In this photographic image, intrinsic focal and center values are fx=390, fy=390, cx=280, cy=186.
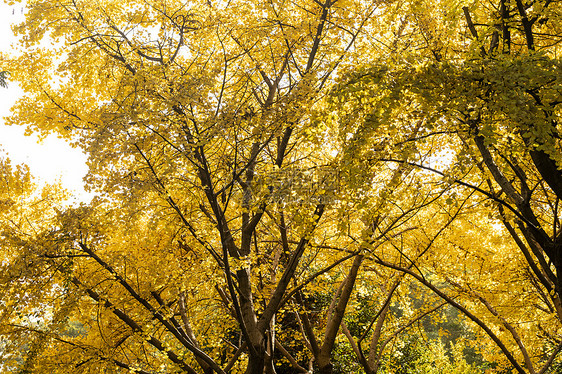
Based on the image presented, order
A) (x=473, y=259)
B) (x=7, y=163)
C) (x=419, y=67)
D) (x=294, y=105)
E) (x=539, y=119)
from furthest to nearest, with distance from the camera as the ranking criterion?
(x=473, y=259) → (x=7, y=163) → (x=294, y=105) → (x=419, y=67) → (x=539, y=119)

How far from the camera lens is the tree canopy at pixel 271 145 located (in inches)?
119

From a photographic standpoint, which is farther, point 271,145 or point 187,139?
→ point 271,145

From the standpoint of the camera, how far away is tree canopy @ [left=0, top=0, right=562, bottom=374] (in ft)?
9.89

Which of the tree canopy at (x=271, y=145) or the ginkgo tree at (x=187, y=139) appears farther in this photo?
the ginkgo tree at (x=187, y=139)

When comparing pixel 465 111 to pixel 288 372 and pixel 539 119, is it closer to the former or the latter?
pixel 539 119

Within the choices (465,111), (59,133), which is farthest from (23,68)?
(465,111)

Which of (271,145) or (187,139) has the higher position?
(271,145)

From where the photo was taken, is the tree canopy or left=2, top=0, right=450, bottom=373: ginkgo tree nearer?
the tree canopy

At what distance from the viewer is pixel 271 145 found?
5.77 meters

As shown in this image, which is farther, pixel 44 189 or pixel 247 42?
pixel 44 189

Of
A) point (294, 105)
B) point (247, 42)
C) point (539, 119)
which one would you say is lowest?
point (539, 119)

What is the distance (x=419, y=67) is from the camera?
9.09 ft

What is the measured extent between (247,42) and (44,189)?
18.6ft

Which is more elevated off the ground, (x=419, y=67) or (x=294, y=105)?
(x=294, y=105)
